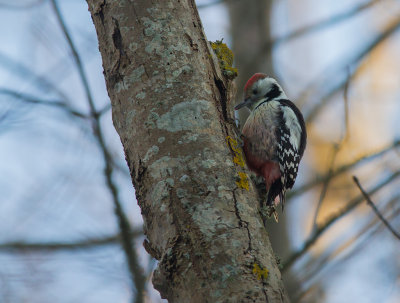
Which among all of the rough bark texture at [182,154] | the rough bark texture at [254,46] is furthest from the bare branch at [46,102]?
the rough bark texture at [254,46]

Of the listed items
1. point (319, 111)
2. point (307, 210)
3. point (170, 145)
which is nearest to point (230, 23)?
point (319, 111)

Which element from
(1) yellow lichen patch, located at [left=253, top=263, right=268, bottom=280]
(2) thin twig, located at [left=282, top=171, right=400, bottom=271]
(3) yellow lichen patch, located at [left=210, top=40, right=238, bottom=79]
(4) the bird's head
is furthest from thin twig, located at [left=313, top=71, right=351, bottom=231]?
(1) yellow lichen patch, located at [left=253, top=263, right=268, bottom=280]

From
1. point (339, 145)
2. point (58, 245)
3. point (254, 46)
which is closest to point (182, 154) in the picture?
point (339, 145)

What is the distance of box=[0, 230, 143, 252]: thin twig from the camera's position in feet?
14.1

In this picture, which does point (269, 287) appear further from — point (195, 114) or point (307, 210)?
point (307, 210)

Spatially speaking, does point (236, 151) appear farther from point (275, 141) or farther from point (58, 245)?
point (58, 245)

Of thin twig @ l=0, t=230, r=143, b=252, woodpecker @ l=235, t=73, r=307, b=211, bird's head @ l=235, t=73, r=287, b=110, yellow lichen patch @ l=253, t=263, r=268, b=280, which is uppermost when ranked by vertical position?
yellow lichen patch @ l=253, t=263, r=268, b=280

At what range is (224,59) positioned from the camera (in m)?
2.93

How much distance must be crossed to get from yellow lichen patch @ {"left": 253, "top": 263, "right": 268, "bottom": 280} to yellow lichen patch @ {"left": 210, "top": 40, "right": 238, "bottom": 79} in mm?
1238

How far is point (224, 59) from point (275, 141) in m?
1.74

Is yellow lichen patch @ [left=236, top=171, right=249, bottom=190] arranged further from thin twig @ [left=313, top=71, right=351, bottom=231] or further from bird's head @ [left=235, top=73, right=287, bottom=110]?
bird's head @ [left=235, top=73, right=287, bottom=110]

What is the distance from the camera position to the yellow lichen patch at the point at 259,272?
186 centimetres

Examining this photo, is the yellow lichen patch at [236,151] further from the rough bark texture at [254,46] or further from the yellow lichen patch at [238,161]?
the rough bark texture at [254,46]

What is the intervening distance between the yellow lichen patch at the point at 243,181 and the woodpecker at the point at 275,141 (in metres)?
1.68
